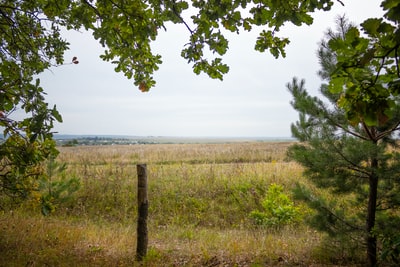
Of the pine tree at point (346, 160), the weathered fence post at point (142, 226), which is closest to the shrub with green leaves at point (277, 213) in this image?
the pine tree at point (346, 160)

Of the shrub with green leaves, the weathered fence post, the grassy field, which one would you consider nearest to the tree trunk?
the grassy field

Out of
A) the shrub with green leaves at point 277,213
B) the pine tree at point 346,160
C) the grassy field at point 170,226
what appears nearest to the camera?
the pine tree at point 346,160

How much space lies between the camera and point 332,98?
14.6ft

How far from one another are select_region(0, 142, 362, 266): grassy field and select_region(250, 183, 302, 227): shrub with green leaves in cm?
19

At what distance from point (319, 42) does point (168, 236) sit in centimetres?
557

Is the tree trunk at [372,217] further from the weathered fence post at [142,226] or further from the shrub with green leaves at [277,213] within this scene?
the weathered fence post at [142,226]

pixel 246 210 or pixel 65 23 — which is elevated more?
pixel 65 23

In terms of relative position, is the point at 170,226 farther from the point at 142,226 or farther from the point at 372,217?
the point at 372,217

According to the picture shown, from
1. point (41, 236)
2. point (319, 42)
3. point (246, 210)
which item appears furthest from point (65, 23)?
point (246, 210)

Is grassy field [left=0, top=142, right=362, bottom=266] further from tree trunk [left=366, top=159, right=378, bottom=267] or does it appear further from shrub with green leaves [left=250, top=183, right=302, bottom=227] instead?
tree trunk [left=366, top=159, right=378, bottom=267]

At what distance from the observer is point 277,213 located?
7.79 m

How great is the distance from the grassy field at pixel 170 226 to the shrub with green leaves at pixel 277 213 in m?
0.19

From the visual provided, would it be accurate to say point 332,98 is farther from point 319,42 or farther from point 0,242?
point 0,242

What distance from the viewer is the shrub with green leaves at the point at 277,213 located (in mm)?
7647
